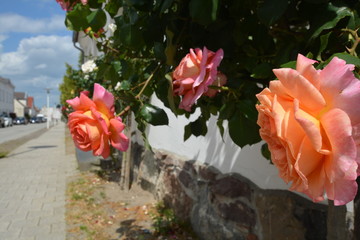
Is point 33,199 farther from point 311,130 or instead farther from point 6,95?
point 6,95

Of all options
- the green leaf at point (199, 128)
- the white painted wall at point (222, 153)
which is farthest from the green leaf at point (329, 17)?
the white painted wall at point (222, 153)

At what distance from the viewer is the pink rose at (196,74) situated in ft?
3.12

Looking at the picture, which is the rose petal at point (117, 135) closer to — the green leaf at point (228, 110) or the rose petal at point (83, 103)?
the rose petal at point (83, 103)

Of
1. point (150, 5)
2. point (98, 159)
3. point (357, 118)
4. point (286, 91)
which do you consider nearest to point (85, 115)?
point (150, 5)

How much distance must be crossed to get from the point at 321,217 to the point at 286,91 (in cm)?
192

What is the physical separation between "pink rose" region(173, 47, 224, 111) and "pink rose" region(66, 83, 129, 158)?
22 cm

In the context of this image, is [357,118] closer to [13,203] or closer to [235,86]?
[235,86]

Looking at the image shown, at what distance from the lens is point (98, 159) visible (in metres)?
8.26

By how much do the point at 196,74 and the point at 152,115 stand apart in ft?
0.96

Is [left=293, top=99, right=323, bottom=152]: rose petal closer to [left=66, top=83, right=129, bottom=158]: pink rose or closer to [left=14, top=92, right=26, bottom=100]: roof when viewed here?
[left=66, top=83, right=129, bottom=158]: pink rose

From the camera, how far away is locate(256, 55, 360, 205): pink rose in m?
0.53

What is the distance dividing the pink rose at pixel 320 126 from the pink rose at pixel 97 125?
0.55 m

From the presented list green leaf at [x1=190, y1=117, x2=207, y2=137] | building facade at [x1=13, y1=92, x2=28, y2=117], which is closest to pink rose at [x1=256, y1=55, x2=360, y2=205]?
green leaf at [x1=190, y1=117, x2=207, y2=137]

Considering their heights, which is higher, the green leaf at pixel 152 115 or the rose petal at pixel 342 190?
the green leaf at pixel 152 115
